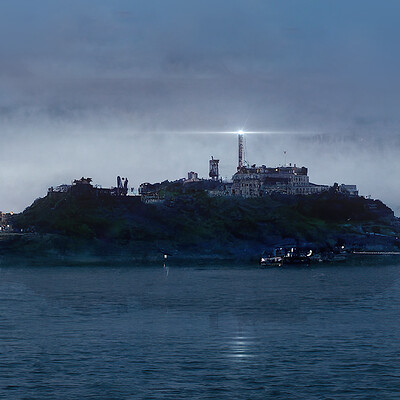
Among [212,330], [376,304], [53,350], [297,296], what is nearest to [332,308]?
[376,304]

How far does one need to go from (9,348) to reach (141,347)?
11.9 metres

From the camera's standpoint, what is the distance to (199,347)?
72.1m

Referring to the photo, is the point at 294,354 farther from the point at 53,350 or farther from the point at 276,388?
the point at 53,350

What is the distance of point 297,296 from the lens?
12938cm

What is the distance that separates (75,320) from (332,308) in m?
36.4

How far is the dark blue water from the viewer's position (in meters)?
56.2

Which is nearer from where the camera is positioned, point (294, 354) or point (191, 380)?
point (191, 380)

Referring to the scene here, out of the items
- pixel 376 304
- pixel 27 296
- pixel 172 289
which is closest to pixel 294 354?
pixel 376 304

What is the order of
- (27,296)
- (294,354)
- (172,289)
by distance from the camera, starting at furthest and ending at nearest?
1. (172,289)
2. (27,296)
3. (294,354)

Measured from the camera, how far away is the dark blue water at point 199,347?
184 feet

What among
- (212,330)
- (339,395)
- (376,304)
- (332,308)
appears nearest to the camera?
(339,395)

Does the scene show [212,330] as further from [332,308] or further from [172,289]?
[172,289]

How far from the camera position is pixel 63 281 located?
173 metres

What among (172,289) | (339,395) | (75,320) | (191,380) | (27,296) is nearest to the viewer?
(339,395)
